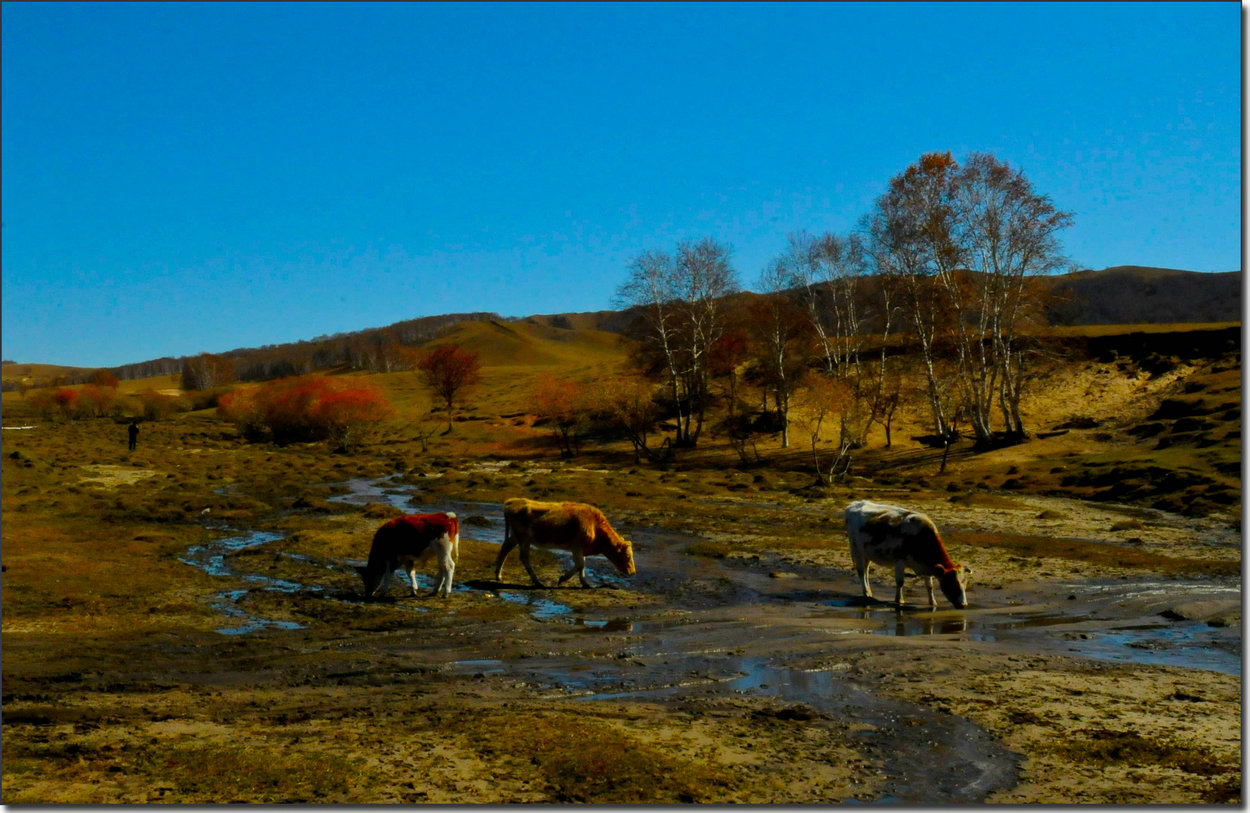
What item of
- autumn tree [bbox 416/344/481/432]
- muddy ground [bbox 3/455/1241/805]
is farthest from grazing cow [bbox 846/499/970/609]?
autumn tree [bbox 416/344/481/432]

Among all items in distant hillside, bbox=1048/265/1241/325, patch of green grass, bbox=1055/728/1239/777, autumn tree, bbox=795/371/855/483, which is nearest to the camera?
patch of green grass, bbox=1055/728/1239/777

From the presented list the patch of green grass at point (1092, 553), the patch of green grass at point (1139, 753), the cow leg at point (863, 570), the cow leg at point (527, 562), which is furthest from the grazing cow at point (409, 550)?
the patch of green grass at point (1092, 553)

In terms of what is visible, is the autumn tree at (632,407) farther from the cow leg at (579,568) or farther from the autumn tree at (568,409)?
the cow leg at (579,568)

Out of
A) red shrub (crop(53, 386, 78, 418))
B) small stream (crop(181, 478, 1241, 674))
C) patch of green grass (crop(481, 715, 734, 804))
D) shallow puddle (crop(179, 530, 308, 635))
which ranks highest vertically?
red shrub (crop(53, 386, 78, 418))

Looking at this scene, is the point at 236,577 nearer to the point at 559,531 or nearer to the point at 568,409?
the point at 559,531

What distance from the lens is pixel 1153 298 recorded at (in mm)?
156000

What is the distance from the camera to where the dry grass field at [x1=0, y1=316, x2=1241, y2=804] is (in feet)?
28.8

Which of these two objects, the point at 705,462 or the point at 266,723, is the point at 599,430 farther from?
the point at 266,723

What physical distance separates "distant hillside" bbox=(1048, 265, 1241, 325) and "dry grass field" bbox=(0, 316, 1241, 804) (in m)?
116

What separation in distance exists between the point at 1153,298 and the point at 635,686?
169m

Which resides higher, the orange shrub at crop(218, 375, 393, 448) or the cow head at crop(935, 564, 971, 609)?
the orange shrub at crop(218, 375, 393, 448)

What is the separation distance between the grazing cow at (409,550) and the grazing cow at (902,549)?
28.2ft

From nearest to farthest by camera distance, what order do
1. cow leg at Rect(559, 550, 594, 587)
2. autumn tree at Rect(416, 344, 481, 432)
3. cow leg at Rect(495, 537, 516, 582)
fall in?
1. cow leg at Rect(559, 550, 594, 587)
2. cow leg at Rect(495, 537, 516, 582)
3. autumn tree at Rect(416, 344, 481, 432)

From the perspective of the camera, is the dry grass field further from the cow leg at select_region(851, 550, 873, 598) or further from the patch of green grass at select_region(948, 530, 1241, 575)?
the cow leg at select_region(851, 550, 873, 598)
